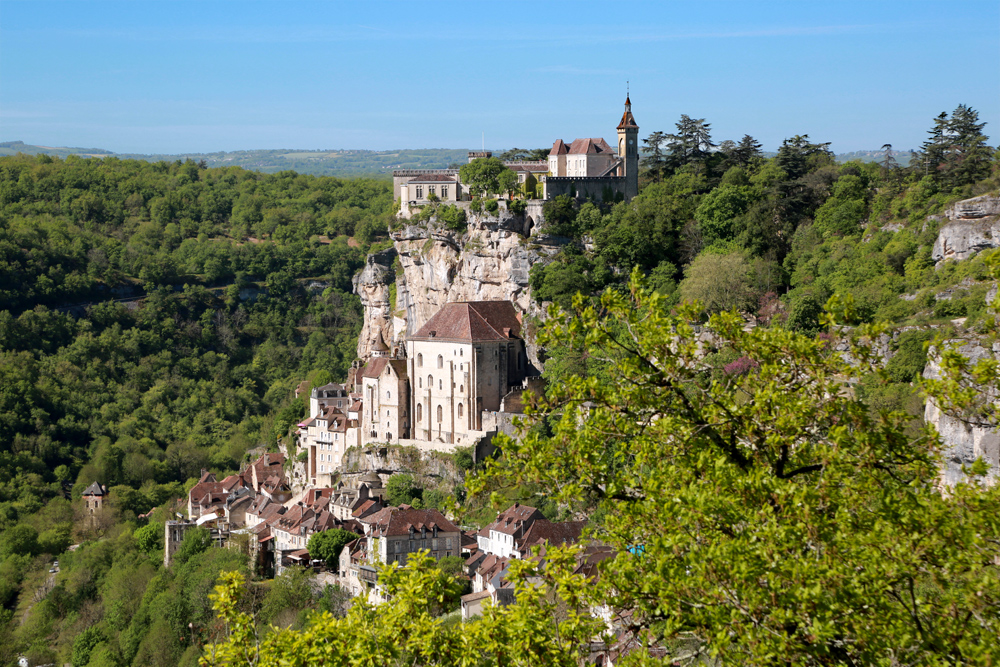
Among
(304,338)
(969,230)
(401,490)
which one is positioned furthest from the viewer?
(304,338)

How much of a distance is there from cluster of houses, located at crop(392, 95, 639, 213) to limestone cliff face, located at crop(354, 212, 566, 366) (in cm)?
307

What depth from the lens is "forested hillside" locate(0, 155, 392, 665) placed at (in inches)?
2766

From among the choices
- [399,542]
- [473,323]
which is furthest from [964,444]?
[473,323]

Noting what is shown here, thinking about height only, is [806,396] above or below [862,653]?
above

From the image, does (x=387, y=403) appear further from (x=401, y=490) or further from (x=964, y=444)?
(x=964, y=444)

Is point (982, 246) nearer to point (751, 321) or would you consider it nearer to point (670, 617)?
point (751, 321)

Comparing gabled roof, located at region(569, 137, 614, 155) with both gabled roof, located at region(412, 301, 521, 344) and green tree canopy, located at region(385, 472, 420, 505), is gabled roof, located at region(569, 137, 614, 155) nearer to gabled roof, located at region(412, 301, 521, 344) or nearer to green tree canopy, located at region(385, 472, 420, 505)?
gabled roof, located at region(412, 301, 521, 344)

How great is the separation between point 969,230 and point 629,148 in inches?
1071

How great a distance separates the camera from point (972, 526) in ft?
45.6

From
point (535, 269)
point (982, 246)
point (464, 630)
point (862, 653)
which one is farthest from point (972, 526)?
point (535, 269)

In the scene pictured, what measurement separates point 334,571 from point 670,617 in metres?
44.6

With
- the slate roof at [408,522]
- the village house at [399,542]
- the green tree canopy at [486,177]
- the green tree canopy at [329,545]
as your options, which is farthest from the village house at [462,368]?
the green tree canopy at [486,177]

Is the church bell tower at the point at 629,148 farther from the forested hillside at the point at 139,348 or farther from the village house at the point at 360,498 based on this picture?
the forested hillside at the point at 139,348

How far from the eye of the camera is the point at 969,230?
52500 millimetres
